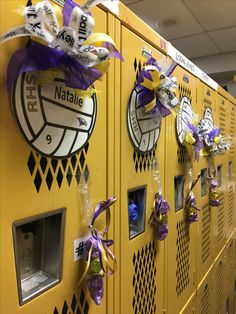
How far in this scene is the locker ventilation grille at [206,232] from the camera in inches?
69.8

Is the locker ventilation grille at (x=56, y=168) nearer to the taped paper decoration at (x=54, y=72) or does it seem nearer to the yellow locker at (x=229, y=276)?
the taped paper decoration at (x=54, y=72)

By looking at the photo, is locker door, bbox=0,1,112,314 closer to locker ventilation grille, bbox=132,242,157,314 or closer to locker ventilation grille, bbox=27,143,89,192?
locker ventilation grille, bbox=27,143,89,192

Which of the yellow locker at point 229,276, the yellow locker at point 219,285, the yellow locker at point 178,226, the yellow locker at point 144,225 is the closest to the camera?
the yellow locker at point 144,225

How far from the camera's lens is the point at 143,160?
3.44ft

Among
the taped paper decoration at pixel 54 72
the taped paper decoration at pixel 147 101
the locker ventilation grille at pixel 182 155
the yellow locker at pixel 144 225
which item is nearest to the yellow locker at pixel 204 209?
the locker ventilation grille at pixel 182 155

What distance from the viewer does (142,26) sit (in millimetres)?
1024

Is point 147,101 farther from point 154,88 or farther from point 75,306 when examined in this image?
point 75,306

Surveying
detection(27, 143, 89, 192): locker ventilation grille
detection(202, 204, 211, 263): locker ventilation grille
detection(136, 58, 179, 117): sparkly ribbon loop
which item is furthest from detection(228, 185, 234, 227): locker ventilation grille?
detection(27, 143, 89, 192): locker ventilation grille

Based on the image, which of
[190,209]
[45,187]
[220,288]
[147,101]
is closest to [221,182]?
[220,288]

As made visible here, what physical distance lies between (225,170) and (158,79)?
1.62 meters

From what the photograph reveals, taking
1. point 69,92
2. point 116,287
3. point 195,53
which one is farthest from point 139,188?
point 195,53

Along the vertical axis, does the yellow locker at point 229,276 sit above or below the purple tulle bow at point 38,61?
below

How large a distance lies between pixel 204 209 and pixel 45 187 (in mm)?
1409

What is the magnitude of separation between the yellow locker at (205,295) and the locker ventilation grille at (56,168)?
130 cm
